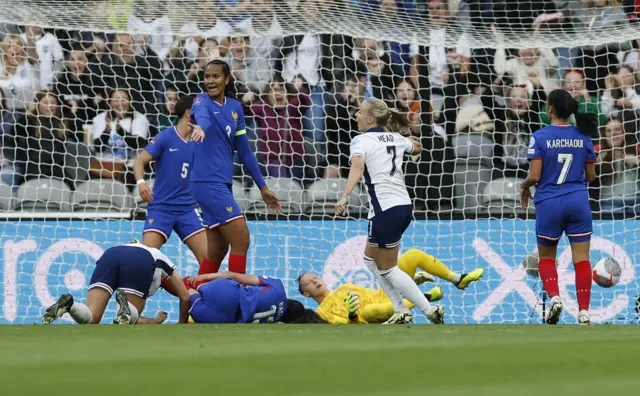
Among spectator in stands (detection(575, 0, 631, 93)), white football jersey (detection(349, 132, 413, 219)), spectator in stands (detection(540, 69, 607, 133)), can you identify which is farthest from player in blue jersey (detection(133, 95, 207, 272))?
spectator in stands (detection(575, 0, 631, 93))

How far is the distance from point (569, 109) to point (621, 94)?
122 inches

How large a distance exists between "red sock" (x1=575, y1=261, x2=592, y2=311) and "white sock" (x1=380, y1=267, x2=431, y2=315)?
125 cm

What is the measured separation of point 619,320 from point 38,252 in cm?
551

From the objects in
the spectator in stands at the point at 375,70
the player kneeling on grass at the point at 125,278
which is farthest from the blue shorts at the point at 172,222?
the spectator in stands at the point at 375,70

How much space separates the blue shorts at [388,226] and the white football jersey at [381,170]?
43 millimetres

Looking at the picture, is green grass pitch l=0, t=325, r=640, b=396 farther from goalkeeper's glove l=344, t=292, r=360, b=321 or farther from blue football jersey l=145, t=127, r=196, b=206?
blue football jersey l=145, t=127, r=196, b=206

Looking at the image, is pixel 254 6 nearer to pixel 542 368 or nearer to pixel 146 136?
pixel 146 136

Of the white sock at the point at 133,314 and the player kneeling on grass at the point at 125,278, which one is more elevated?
the player kneeling on grass at the point at 125,278

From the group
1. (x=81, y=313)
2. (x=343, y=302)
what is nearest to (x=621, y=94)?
(x=343, y=302)

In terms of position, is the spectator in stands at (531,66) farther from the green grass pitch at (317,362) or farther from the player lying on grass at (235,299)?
the green grass pitch at (317,362)

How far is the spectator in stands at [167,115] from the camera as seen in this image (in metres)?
11.7

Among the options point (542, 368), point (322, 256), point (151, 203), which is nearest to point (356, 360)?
point (542, 368)

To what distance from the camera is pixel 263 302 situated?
8.56 m

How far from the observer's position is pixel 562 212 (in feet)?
28.4
